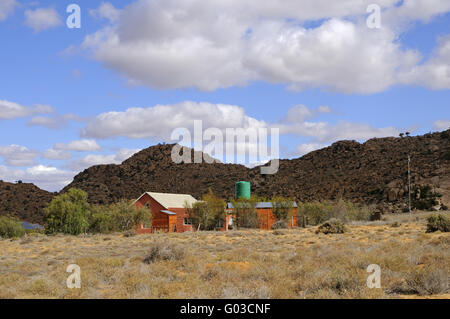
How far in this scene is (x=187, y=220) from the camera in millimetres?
54562

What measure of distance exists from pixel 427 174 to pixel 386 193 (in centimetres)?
771

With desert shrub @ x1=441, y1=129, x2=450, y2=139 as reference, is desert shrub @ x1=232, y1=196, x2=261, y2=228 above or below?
below

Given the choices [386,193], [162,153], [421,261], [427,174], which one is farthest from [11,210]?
[421,261]

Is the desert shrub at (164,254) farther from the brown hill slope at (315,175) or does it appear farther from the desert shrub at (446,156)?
the desert shrub at (446,156)

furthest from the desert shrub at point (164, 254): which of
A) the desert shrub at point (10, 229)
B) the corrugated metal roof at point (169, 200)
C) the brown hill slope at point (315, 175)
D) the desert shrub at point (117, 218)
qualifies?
the brown hill slope at point (315, 175)

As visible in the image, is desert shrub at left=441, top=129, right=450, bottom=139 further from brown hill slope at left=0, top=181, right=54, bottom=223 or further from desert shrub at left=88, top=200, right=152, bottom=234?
brown hill slope at left=0, top=181, right=54, bottom=223

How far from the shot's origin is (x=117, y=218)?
50625 mm

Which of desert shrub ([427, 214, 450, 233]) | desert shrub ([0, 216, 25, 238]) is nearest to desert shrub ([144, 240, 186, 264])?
desert shrub ([427, 214, 450, 233])

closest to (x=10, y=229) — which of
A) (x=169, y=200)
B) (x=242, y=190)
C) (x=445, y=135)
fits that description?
(x=169, y=200)

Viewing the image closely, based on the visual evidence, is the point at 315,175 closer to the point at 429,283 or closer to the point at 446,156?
the point at 446,156

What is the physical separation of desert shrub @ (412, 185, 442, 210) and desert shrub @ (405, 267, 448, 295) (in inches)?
2178

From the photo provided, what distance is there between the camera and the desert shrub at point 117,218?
48.7 meters

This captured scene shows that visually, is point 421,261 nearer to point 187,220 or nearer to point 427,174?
point 187,220

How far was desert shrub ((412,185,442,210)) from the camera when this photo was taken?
204ft
